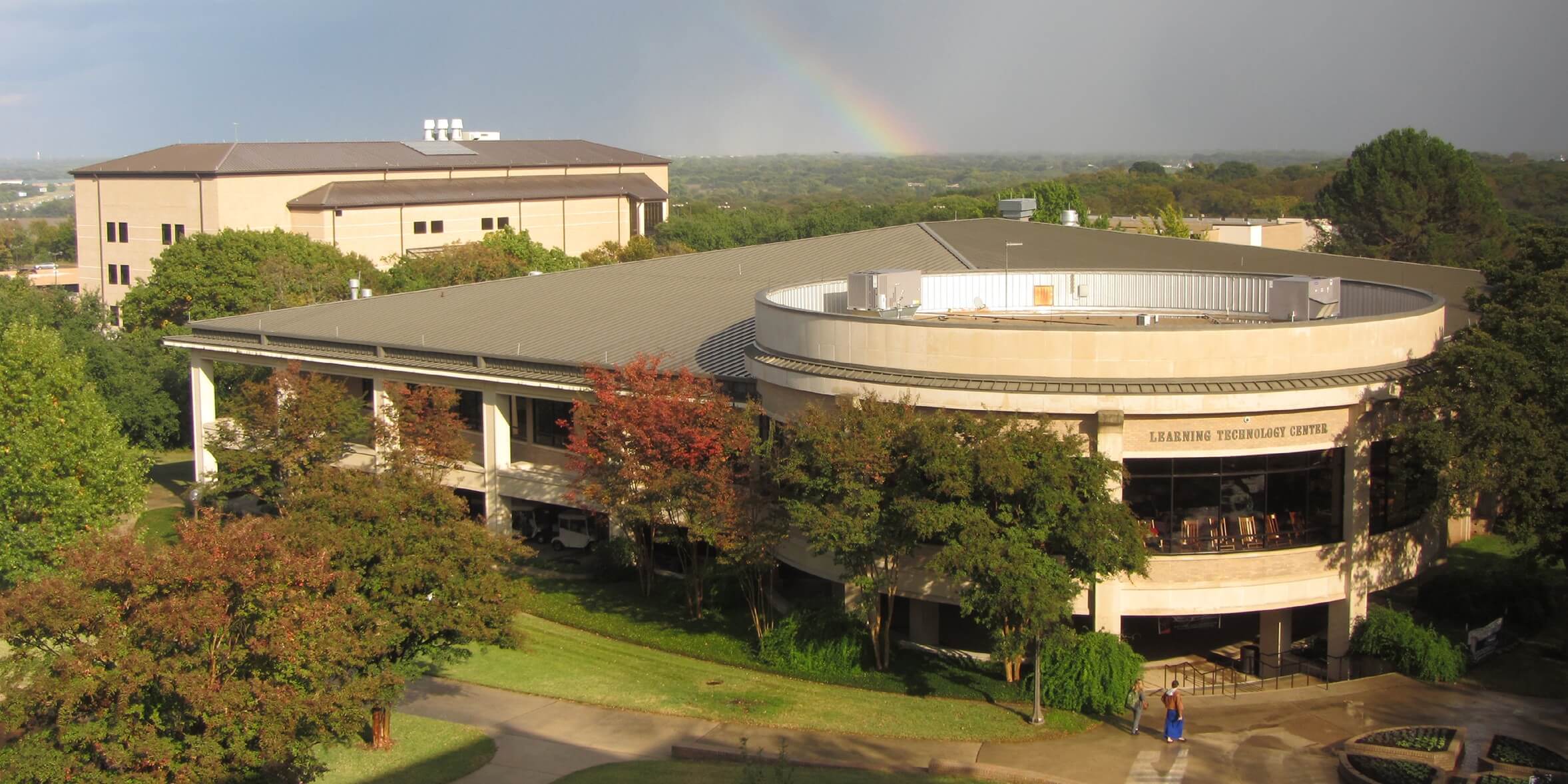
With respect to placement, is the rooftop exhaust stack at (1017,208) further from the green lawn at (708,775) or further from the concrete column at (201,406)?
the green lawn at (708,775)

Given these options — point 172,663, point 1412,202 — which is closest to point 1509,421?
point 172,663

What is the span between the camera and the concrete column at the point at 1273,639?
29750mm

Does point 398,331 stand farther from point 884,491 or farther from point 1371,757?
point 1371,757

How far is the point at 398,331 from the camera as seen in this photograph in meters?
46.0

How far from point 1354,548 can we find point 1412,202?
7543cm

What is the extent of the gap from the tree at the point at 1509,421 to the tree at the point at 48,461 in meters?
30.0

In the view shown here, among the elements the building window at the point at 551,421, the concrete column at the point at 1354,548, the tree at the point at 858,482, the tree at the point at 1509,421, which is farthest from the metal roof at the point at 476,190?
the tree at the point at 1509,421

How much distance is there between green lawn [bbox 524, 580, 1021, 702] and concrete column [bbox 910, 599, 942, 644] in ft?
1.74

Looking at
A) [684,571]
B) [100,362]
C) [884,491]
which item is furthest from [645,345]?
[100,362]

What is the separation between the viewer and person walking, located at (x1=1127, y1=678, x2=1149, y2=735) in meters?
25.7

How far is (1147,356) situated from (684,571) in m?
13.4

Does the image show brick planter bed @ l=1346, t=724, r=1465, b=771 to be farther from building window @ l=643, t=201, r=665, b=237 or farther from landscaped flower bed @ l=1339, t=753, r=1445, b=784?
building window @ l=643, t=201, r=665, b=237

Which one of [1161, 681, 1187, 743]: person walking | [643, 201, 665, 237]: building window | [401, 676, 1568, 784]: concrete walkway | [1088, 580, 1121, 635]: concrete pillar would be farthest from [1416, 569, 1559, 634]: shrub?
[643, 201, 665, 237]: building window

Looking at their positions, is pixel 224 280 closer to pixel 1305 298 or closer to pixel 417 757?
pixel 417 757
